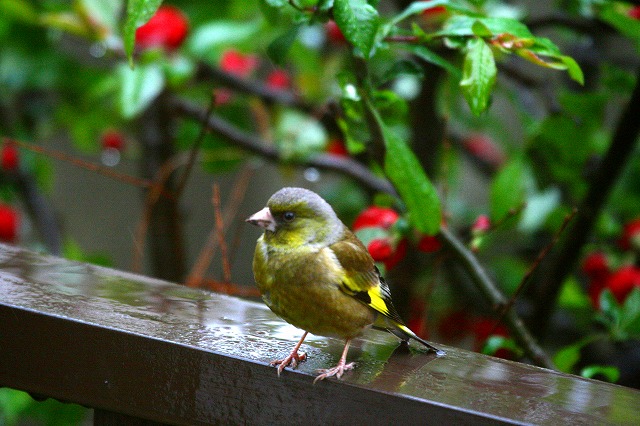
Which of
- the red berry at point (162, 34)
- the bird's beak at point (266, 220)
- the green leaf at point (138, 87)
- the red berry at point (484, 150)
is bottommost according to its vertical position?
the red berry at point (484, 150)

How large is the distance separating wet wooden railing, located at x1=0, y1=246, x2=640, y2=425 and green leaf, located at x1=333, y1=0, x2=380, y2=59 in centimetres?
42

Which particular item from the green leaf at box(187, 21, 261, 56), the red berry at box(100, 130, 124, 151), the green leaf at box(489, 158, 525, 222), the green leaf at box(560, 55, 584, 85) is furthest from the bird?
the red berry at box(100, 130, 124, 151)

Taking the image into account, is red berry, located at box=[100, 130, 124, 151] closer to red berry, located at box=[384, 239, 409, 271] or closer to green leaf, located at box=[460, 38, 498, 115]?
red berry, located at box=[384, 239, 409, 271]

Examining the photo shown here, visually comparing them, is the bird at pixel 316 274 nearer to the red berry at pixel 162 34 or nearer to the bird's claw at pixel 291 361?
the bird's claw at pixel 291 361

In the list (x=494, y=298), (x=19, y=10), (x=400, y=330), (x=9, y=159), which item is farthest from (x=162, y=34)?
(x=400, y=330)

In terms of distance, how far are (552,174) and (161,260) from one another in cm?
119

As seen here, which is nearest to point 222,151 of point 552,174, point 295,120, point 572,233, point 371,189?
point 295,120

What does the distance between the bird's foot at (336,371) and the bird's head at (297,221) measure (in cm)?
22

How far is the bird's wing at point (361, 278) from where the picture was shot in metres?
1.08

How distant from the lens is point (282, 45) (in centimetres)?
123

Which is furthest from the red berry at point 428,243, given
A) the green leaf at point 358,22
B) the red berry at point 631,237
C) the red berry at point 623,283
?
the red berry at point 631,237

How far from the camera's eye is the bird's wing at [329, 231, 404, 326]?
108 centimetres

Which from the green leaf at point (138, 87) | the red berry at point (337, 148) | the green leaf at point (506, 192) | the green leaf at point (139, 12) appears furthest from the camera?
the red berry at point (337, 148)

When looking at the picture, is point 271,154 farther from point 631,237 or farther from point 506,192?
point 631,237
